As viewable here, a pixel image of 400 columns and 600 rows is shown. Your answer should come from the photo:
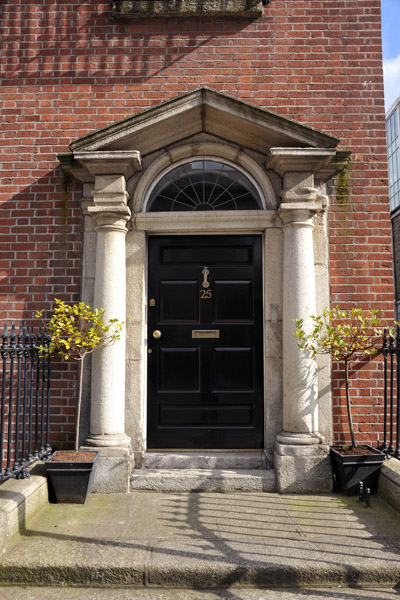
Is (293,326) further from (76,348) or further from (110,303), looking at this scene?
(76,348)

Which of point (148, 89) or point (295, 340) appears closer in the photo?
point (295, 340)

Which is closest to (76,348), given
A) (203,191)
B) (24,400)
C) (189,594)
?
(24,400)

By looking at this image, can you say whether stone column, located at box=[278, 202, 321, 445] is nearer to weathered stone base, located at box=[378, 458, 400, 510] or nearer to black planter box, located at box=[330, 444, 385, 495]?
black planter box, located at box=[330, 444, 385, 495]

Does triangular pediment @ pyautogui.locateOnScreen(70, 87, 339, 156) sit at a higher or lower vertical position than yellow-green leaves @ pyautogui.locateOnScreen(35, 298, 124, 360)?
higher

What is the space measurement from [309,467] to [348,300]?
1.70m

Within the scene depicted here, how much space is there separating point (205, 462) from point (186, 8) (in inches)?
190

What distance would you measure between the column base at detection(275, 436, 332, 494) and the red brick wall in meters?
1.68

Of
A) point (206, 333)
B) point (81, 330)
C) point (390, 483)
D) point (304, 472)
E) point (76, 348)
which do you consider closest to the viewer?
point (390, 483)

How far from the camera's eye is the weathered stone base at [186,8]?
5074 millimetres

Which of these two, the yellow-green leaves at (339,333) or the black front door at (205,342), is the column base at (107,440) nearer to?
the black front door at (205,342)

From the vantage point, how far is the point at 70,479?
3.92 m

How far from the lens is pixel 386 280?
4.76 meters

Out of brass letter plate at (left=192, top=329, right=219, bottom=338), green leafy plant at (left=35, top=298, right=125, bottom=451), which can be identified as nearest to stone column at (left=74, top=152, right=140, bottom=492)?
green leafy plant at (left=35, top=298, right=125, bottom=451)

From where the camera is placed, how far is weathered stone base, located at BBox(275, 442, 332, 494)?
13.9 ft
